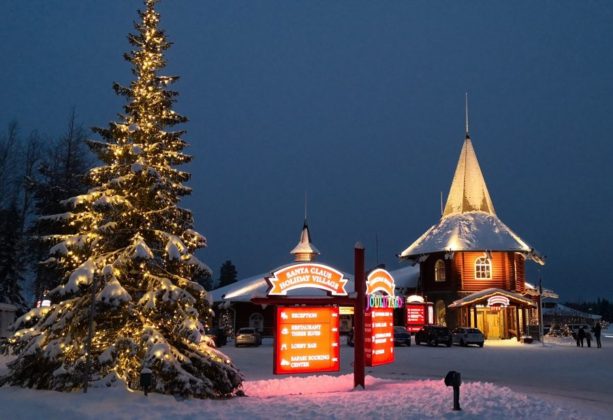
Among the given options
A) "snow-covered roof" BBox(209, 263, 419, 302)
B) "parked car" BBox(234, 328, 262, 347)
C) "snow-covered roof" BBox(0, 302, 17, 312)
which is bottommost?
"parked car" BBox(234, 328, 262, 347)

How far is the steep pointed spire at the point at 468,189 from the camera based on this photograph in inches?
2157

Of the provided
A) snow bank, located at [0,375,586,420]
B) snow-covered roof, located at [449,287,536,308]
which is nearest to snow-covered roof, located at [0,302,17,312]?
snow bank, located at [0,375,586,420]

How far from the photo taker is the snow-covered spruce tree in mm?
14320

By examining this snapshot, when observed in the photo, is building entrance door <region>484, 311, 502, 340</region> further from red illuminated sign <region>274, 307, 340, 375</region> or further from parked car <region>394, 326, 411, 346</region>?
red illuminated sign <region>274, 307, 340, 375</region>

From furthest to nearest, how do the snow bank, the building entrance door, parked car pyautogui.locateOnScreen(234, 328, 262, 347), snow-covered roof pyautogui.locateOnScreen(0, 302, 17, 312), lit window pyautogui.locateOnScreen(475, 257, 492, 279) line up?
lit window pyautogui.locateOnScreen(475, 257, 492, 279) → the building entrance door → parked car pyautogui.locateOnScreen(234, 328, 262, 347) → snow-covered roof pyautogui.locateOnScreen(0, 302, 17, 312) → the snow bank

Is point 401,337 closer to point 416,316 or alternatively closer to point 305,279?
point 416,316

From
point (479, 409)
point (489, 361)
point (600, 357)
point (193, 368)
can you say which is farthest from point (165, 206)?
point (600, 357)

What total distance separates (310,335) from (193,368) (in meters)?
3.99

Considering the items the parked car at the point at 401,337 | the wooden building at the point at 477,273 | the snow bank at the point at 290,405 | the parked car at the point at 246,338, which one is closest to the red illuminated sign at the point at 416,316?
the wooden building at the point at 477,273

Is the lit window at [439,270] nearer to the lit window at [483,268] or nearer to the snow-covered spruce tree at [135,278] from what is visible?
the lit window at [483,268]

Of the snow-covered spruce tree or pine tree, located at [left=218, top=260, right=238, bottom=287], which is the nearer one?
the snow-covered spruce tree

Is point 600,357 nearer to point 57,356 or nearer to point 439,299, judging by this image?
point 439,299

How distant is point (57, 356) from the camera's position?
14219 mm

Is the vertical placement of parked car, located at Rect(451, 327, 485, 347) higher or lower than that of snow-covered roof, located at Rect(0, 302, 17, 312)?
lower
